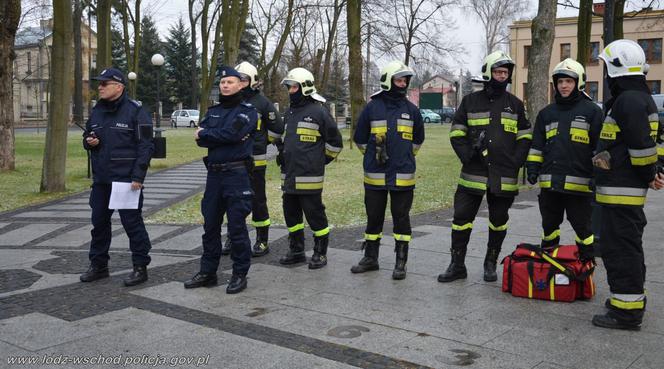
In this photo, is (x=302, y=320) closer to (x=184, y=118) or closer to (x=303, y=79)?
(x=303, y=79)

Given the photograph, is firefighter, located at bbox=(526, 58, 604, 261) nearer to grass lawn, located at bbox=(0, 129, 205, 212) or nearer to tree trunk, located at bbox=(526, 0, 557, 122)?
tree trunk, located at bbox=(526, 0, 557, 122)

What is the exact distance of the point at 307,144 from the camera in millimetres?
7273

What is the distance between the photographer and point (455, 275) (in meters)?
6.74

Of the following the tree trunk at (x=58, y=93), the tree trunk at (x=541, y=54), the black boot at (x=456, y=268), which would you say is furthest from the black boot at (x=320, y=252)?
the tree trunk at (x=541, y=54)

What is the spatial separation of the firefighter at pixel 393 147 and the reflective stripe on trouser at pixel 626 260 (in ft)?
7.14

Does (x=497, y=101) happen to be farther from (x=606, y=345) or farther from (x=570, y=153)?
(x=606, y=345)

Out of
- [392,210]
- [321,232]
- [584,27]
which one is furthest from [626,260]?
[584,27]

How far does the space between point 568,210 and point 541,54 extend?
32.2ft

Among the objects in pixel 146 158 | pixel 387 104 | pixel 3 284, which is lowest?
pixel 3 284

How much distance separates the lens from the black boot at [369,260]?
713 centimetres

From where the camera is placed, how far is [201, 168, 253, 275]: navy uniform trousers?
636cm

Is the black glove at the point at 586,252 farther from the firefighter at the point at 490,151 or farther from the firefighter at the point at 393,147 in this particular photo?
the firefighter at the point at 393,147

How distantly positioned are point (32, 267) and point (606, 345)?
580 centimetres

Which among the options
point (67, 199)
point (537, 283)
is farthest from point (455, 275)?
point (67, 199)
